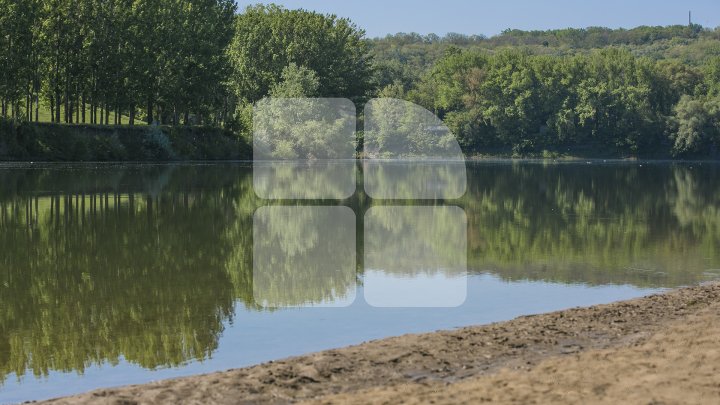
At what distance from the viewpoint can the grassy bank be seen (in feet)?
216

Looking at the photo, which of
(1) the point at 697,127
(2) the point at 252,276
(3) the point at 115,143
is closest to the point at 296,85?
(3) the point at 115,143

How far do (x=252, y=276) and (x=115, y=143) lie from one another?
Result: 57893mm

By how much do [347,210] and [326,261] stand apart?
13.8 m

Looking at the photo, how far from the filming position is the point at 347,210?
3481 centimetres

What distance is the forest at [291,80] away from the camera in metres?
72.9

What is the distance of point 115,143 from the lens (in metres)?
73.8

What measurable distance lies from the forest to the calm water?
3800 cm

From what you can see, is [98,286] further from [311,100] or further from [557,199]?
[311,100]

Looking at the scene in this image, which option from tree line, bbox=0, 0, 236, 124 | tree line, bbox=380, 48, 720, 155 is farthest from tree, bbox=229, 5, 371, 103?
tree line, bbox=380, 48, 720, 155

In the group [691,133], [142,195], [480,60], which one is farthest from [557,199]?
[480,60]

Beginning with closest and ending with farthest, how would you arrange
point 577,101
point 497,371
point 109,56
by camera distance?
point 497,371 < point 109,56 < point 577,101

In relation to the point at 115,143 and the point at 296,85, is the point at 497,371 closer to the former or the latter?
the point at 115,143

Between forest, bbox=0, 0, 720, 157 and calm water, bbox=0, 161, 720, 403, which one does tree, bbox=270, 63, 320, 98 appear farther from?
calm water, bbox=0, 161, 720, 403

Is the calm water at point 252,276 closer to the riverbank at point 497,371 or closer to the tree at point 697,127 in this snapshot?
the riverbank at point 497,371
